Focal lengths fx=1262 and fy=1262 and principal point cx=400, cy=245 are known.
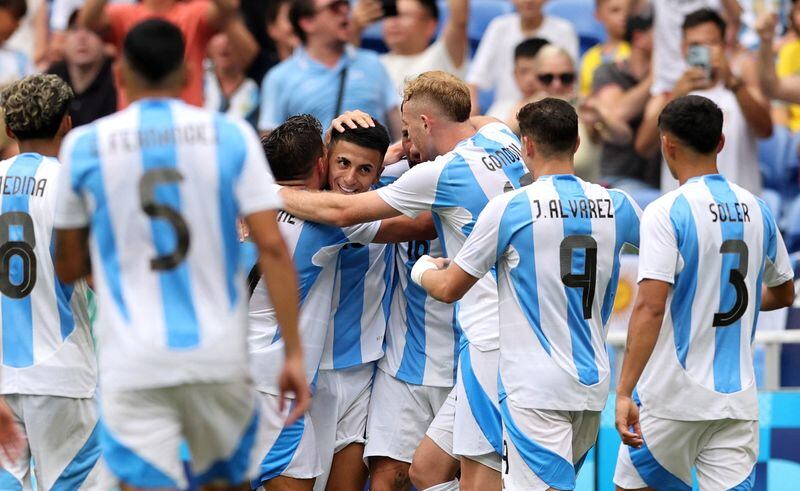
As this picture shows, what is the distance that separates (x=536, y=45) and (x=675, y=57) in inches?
44.8

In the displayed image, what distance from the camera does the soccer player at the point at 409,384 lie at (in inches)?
260

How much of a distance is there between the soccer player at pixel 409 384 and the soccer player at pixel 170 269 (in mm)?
2287

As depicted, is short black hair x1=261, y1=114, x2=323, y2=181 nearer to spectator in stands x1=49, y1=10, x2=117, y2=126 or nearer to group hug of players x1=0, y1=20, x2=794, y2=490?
group hug of players x1=0, y1=20, x2=794, y2=490

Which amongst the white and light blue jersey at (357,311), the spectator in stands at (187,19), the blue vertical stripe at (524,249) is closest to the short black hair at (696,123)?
the blue vertical stripe at (524,249)

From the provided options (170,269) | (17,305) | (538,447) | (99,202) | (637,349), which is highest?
(99,202)

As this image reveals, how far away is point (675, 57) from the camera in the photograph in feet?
33.9

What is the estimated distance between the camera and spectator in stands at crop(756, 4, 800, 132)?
30.8 feet

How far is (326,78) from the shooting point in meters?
10.0

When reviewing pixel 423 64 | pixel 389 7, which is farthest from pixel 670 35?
pixel 389 7

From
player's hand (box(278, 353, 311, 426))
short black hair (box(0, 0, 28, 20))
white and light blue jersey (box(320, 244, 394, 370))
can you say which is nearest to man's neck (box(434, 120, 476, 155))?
white and light blue jersey (box(320, 244, 394, 370))

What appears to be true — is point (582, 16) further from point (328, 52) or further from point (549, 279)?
point (549, 279)

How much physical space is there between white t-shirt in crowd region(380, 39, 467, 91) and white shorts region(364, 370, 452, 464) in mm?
4510

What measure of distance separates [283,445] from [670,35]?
5735 millimetres

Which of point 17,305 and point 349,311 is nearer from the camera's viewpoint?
point 17,305
